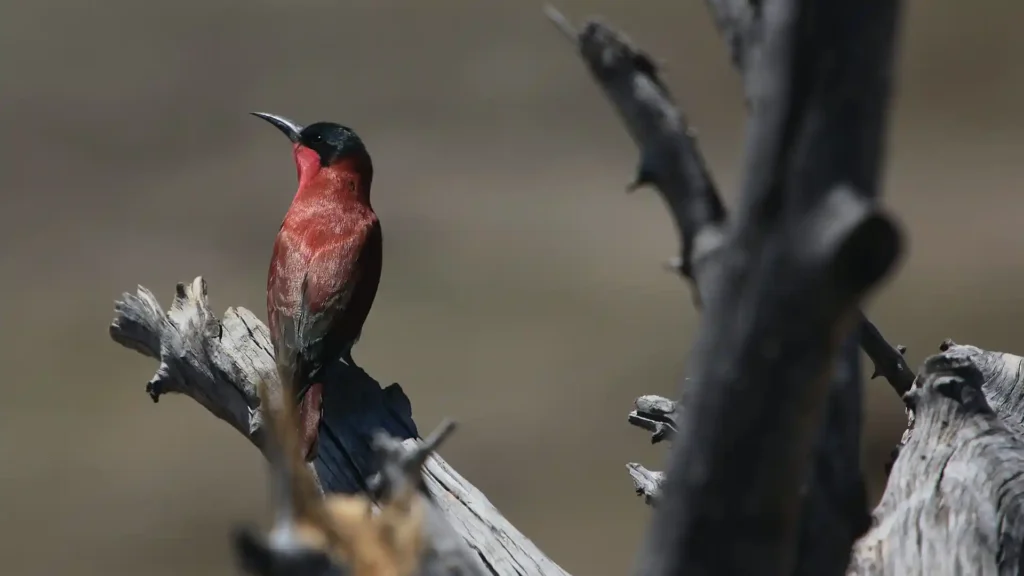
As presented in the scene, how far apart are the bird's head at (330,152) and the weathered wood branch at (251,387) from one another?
2.30 ft

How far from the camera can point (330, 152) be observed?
3572 mm

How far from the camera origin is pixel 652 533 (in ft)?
3.99

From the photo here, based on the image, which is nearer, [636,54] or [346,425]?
[636,54]

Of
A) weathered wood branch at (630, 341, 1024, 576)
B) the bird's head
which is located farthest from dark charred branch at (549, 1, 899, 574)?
the bird's head

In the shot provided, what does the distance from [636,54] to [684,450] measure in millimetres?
406

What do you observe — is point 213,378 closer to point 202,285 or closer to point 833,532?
point 202,285

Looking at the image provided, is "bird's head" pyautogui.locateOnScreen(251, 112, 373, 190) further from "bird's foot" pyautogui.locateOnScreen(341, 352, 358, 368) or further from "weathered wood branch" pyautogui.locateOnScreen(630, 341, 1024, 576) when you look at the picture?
"weathered wood branch" pyautogui.locateOnScreen(630, 341, 1024, 576)

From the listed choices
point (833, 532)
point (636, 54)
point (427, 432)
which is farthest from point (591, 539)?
point (636, 54)

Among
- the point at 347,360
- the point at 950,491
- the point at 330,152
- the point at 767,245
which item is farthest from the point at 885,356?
the point at 330,152

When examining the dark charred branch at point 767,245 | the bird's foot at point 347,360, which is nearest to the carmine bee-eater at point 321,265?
the bird's foot at point 347,360

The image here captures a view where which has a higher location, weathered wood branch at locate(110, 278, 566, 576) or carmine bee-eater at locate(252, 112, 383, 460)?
carmine bee-eater at locate(252, 112, 383, 460)

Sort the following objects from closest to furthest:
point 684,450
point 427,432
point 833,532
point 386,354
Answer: point 684,450 < point 833,532 < point 427,432 < point 386,354

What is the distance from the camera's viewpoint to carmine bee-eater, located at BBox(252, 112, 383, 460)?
2.87 meters

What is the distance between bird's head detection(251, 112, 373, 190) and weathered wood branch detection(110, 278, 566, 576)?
0.70 m
